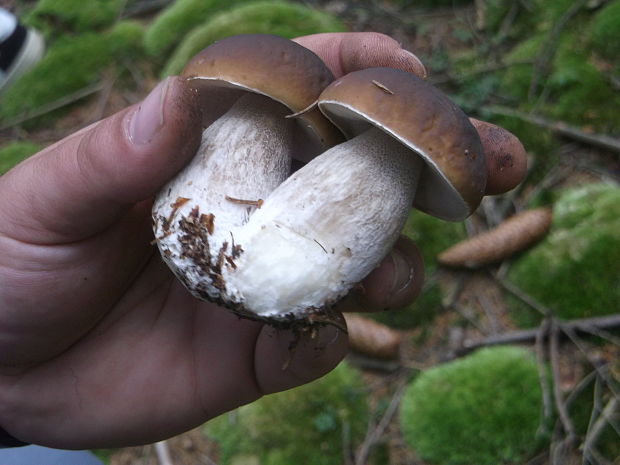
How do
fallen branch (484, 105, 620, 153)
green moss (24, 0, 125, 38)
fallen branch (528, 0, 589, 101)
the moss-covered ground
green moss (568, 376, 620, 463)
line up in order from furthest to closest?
green moss (24, 0, 125, 38)
fallen branch (528, 0, 589, 101)
fallen branch (484, 105, 620, 153)
the moss-covered ground
green moss (568, 376, 620, 463)

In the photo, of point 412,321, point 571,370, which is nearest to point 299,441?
point 412,321

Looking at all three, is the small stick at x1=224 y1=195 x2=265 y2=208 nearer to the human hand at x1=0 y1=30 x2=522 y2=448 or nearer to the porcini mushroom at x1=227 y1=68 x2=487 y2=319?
A: the porcini mushroom at x1=227 y1=68 x2=487 y2=319

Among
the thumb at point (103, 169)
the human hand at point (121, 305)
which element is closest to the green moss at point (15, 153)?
the human hand at point (121, 305)

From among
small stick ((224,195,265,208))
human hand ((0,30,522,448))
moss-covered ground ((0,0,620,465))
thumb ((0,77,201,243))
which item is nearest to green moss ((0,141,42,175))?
moss-covered ground ((0,0,620,465))

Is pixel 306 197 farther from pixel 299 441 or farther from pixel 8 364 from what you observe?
pixel 299 441

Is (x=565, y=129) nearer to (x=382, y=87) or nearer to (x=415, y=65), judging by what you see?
(x=415, y=65)
